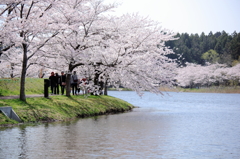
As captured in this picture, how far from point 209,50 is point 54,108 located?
140426 mm

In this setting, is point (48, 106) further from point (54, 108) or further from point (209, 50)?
point (209, 50)

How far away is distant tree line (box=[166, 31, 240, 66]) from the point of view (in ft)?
430

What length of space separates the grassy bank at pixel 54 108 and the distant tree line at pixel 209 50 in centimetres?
9752

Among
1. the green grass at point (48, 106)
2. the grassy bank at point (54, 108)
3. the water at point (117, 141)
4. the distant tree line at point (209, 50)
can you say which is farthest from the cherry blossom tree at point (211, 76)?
the water at point (117, 141)

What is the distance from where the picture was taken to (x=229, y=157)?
14.1 meters

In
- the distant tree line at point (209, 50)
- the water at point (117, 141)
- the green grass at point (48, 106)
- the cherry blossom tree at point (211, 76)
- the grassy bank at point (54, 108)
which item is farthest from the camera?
the distant tree line at point (209, 50)

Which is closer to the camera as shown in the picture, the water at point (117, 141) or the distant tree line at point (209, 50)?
the water at point (117, 141)

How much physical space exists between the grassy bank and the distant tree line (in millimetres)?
97515

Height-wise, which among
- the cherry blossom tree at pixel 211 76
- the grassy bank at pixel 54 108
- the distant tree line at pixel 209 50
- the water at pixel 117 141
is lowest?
the water at pixel 117 141

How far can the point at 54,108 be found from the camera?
83.8ft

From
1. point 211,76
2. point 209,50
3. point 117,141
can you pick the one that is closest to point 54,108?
point 117,141

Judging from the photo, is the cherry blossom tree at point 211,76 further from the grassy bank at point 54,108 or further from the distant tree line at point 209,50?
the grassy bank at point 54,108

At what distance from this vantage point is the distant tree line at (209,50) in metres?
131

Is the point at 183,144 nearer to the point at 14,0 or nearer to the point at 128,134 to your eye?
the point at 128,134
